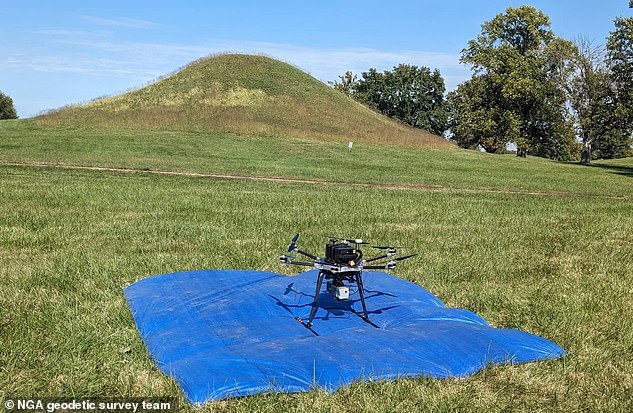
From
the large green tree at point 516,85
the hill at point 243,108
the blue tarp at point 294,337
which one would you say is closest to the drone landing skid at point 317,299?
the blue tarp at point 294,337

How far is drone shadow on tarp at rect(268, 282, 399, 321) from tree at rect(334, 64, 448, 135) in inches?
3755

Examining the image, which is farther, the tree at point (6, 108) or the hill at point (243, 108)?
the tree at point (6, 108)

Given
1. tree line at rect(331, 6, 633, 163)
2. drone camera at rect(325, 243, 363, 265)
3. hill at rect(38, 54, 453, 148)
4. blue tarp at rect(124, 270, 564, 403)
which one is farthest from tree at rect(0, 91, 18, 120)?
drone camera at rect(325, 243, 363, 265)

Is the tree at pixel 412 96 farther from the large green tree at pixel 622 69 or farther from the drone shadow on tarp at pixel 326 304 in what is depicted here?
the drone shadow on tarp at pixel 326 304

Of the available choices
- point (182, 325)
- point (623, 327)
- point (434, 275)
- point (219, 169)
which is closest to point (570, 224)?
point (434, 275)

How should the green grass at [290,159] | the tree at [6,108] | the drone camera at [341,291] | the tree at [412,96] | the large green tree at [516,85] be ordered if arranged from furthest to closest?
the tree at [6,108] < the tree at [412,96] < the large green tree at [516,85] < the green grass at [290,159] < the drone camera at [341,291]

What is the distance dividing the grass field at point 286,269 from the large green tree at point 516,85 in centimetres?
4497

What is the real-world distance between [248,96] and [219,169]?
1495 inches

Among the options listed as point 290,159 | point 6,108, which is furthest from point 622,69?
point 6,108

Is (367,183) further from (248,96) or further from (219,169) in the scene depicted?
(248,96)

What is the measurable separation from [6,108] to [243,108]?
260ft

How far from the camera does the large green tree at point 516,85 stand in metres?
61.8

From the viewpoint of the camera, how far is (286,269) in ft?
29.5

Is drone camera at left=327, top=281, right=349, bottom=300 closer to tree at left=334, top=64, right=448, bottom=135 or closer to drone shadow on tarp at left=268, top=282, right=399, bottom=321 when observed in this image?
drone shadow on tarp at left=268, top=282, right=399, bottom=321
